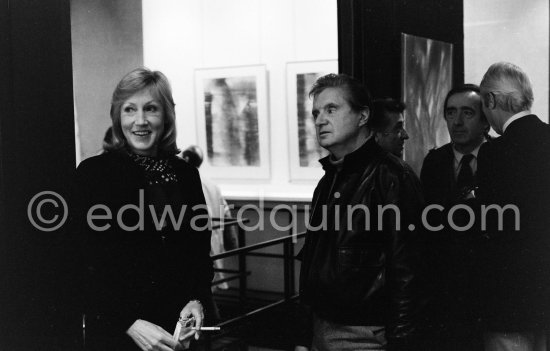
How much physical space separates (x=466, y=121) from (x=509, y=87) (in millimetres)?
564

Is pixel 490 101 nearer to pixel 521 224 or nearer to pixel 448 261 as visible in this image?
pixel 521 224

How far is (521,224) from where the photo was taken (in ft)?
8.73

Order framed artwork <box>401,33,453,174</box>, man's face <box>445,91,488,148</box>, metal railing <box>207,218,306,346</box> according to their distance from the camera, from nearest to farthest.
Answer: man's face <box>445,91,488,148</box> < framed artwork <box>401,33,453,174</box> < metal railing <box>207,218,306,346</box>

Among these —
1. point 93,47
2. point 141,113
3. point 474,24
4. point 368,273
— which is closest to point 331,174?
point 368,273

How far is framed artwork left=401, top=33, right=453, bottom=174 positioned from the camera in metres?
3.86

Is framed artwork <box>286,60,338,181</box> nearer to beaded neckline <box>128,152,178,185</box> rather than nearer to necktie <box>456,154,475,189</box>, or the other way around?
necktie <box>456,154,475,189</box>

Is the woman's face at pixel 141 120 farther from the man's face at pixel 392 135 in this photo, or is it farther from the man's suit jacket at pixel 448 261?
the man's suit jacket at pixel 448 261

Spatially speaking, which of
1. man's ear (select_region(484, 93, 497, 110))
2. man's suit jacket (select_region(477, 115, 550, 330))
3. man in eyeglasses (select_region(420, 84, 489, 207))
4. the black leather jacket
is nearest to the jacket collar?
the black leather jacket

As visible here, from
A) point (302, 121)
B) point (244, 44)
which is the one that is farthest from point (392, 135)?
point (244, 44)

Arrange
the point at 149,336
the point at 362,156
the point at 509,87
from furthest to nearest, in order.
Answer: the point at 509,87, the point at 362,156, the point at 149,336

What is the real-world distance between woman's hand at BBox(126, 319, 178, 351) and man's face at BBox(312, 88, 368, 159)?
1028 mm

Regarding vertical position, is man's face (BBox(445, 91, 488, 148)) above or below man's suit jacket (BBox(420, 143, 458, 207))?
above

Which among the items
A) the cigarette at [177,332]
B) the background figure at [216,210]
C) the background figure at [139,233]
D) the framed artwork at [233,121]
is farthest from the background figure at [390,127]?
the framed artwork at [233,121]

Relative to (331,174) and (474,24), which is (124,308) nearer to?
(331,174)
